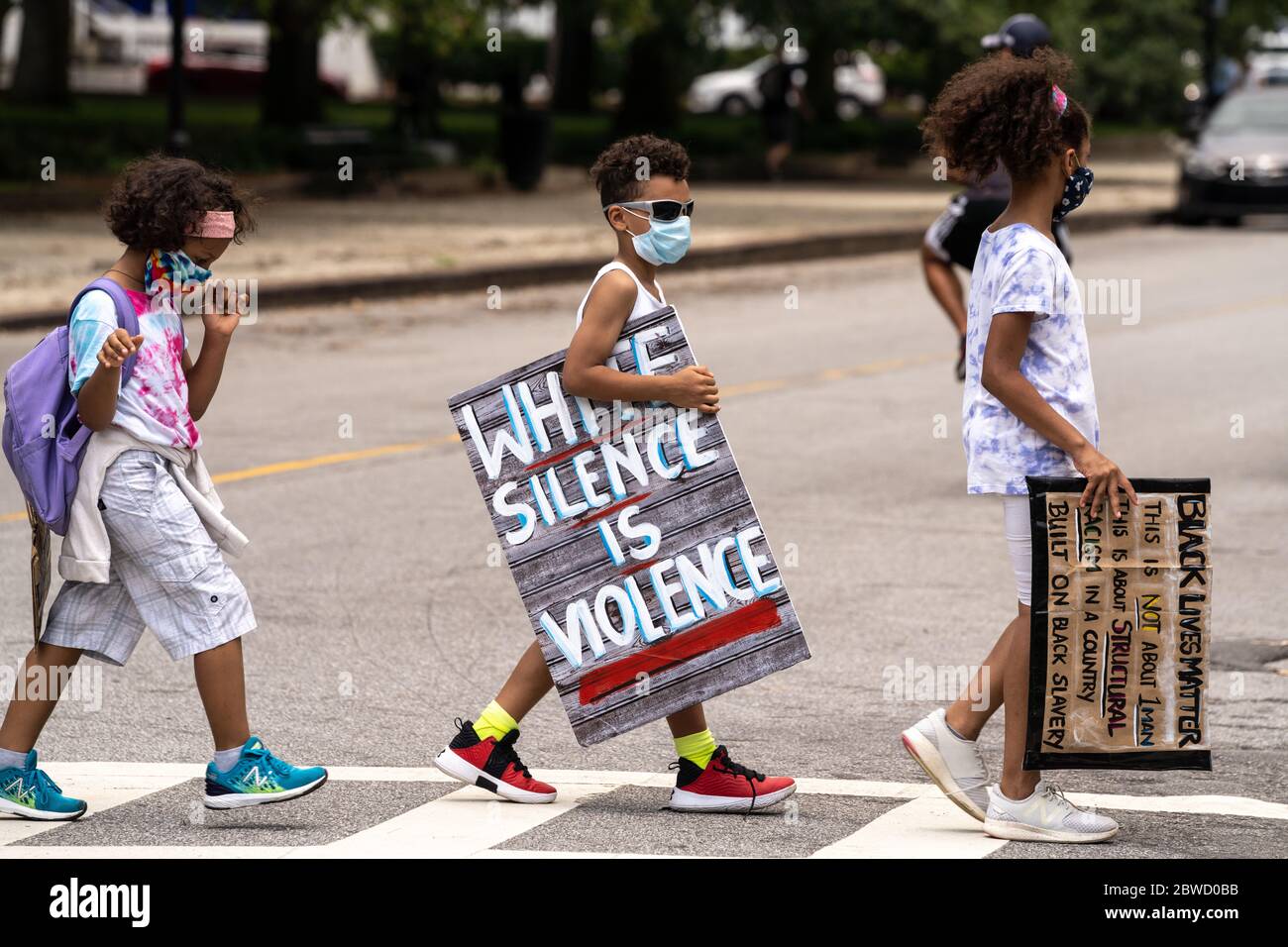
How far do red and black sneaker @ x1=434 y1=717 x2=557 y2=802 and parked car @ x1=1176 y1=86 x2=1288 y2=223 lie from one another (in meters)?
22.2

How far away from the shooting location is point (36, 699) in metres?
5.34

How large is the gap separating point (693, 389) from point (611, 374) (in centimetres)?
21

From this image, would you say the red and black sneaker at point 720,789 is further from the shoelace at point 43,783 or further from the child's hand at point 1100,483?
the shoelace at point 43,783

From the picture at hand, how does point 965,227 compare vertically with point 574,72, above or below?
below

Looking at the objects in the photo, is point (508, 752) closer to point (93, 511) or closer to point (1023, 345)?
point (93, 511)

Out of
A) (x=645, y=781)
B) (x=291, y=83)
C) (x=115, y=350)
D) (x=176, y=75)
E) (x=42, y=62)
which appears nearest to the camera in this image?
(x=115, y=350)

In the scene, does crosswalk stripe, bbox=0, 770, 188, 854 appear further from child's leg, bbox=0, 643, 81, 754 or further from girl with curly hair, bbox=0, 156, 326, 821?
child's leg, bbox=0, 643, 81, 754

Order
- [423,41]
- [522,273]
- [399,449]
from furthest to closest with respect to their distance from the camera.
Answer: [423,41]
[522,273]
[399,449]

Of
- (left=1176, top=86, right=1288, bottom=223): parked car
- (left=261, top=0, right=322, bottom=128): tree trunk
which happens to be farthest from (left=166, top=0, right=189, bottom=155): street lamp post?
(left=1176, top=86, right=1288, bottom=223): parked car

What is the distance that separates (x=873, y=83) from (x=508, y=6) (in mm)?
32306

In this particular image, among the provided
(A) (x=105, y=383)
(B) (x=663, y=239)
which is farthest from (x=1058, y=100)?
(A) (x=105, y=383)

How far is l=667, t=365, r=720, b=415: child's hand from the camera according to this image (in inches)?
207

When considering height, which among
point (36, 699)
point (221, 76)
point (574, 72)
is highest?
point (221, 76)

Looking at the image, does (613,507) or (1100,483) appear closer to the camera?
(1100,483)
